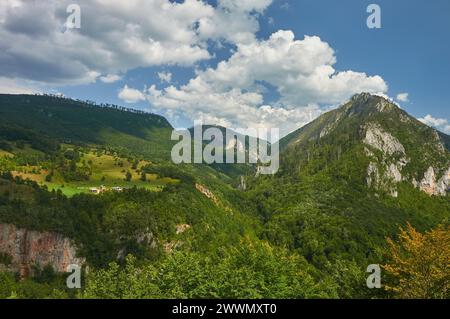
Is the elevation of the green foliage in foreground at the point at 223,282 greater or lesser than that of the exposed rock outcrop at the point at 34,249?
greater

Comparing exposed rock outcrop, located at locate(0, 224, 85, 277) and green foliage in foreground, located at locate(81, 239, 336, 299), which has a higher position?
green foliage in foreground, located at locate(81, 239, 336, 299)

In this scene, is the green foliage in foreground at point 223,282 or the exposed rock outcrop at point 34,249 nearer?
the green foliage in foreground at point 223,282

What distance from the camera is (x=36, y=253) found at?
134 metres

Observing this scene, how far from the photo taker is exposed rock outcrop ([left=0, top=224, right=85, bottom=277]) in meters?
131

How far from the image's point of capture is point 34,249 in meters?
134

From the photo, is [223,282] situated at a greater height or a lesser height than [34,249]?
greater

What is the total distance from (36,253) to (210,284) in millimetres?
121236

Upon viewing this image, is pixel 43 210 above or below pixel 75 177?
below

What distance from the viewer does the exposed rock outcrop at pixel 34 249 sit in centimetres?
13088

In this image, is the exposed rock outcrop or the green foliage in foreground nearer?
the green foliage in foreground

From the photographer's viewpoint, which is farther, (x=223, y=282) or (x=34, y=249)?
(x=34, y=249)
